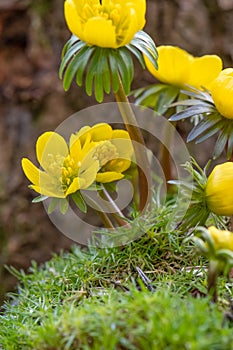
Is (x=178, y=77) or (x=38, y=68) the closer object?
(x=178, y=77)

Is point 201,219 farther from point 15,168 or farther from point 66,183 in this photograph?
point 15,168

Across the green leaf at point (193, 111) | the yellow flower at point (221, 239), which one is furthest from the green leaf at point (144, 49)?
the yellow flower at point (221, 239)

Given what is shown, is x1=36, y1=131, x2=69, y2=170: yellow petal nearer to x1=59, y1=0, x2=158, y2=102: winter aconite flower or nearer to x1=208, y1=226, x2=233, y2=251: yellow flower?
x1=59, y1=0, x2=158, y2=102: winter aconite flower

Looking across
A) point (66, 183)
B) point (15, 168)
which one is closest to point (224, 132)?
point (66, 183)

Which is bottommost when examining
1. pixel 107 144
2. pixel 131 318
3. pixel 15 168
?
pixel 15 168

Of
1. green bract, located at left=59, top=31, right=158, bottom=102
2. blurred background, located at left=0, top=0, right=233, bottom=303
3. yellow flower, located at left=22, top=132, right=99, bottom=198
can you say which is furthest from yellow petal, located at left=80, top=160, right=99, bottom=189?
blurred background, located at left=0, top=0, right=233, bottom=303

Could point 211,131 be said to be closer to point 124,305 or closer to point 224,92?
point 224,92
